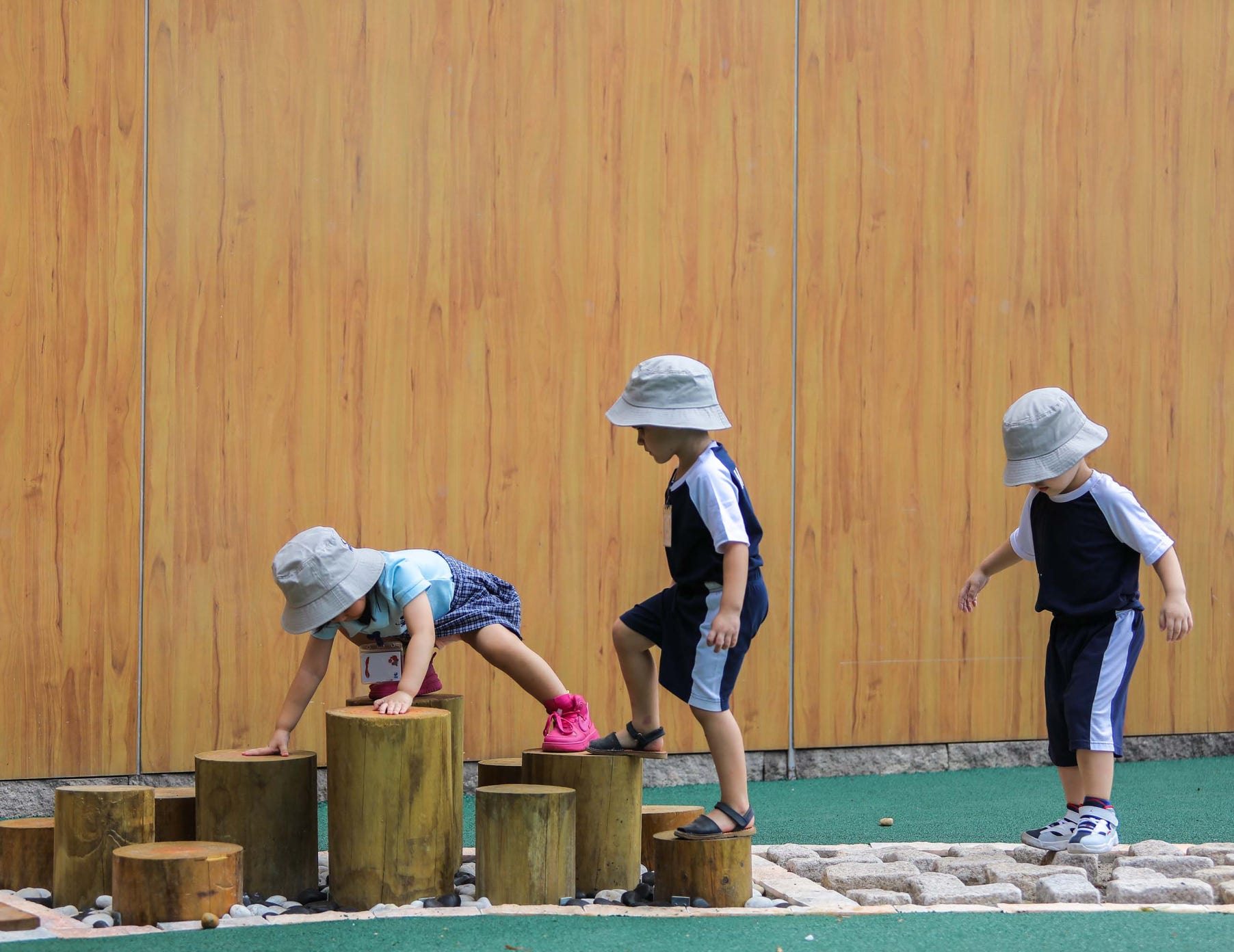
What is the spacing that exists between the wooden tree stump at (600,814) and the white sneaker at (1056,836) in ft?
4.23

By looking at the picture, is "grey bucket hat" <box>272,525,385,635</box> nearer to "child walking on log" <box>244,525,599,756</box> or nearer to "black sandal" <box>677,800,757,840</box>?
"child walking on log" <box>244,525,599,756</box>

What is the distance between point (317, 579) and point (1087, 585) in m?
2.34

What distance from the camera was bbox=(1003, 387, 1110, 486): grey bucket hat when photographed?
4.26 m

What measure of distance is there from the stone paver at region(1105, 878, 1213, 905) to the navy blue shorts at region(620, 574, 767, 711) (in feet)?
3.90

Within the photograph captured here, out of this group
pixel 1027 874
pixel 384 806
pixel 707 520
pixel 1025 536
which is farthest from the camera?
pixel 1025 536

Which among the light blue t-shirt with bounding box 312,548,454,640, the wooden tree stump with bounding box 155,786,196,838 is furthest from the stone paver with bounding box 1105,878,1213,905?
the wooden tree stump with bounding box 155,786,196,838

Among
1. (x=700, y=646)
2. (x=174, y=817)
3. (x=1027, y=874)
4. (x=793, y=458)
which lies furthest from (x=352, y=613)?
(x=793, y=458)

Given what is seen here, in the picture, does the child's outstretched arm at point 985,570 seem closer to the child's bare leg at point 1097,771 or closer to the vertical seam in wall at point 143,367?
the child's bare leg at point 1097,771

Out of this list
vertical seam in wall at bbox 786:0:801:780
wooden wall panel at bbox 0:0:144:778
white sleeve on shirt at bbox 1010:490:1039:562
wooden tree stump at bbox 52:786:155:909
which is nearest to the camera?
wooden tree stump at bbox 52:786:155:909

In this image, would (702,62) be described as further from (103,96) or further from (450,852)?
(450,852)

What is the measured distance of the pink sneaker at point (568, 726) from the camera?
167 inches

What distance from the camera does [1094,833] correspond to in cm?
423

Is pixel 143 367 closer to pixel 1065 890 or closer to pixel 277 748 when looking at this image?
pixel 277 748

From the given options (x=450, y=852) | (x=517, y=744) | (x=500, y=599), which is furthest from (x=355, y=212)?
(x=450, y=852)
